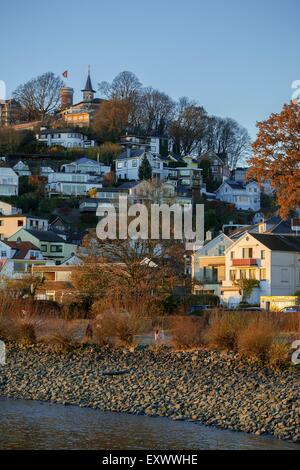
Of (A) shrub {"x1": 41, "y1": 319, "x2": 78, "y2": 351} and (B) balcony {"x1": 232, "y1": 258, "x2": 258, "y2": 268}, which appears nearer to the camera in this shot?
(A) shrub {"x1": 41, "y1": 319, "x2": 78, "y2": 351}

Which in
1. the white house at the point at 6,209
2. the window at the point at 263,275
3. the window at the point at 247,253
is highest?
the white house at the point at 6,209

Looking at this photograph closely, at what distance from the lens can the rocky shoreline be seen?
1980 centimetres

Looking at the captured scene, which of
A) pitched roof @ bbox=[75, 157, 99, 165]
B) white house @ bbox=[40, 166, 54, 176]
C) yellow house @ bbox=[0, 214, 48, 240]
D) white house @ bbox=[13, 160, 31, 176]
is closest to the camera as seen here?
yellow house @ bbox=[0, 214, 48, 240]

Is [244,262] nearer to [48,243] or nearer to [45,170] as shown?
[48,243]

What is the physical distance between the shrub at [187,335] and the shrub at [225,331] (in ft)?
1.68

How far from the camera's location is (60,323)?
31797mm

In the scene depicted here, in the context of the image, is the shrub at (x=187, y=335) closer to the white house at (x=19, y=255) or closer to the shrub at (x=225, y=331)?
the shrub at (x=225, y=331)

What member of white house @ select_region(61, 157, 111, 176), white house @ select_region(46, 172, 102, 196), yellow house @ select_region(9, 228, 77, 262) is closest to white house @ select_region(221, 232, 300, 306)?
yellow house @ select_region(9, 228, 77, 262)

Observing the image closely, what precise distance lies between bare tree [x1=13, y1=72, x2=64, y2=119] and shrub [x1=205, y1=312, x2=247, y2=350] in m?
115

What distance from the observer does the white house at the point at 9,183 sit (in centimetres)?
10288

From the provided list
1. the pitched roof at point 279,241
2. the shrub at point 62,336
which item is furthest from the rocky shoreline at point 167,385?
the pitched roof at point 279,241

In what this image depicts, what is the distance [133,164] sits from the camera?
112188mm

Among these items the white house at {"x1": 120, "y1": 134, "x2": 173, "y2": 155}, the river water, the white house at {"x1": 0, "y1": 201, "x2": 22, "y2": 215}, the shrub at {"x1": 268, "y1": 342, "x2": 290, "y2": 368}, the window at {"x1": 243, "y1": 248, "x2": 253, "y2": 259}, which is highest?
the white house at {"x1": 120, "y1": 134, "x2": 173, "y2": 155}

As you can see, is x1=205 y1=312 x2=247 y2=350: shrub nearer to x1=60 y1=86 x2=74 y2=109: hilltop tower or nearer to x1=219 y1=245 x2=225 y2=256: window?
x1=219 y1=245 x2=225 y2=256: window
